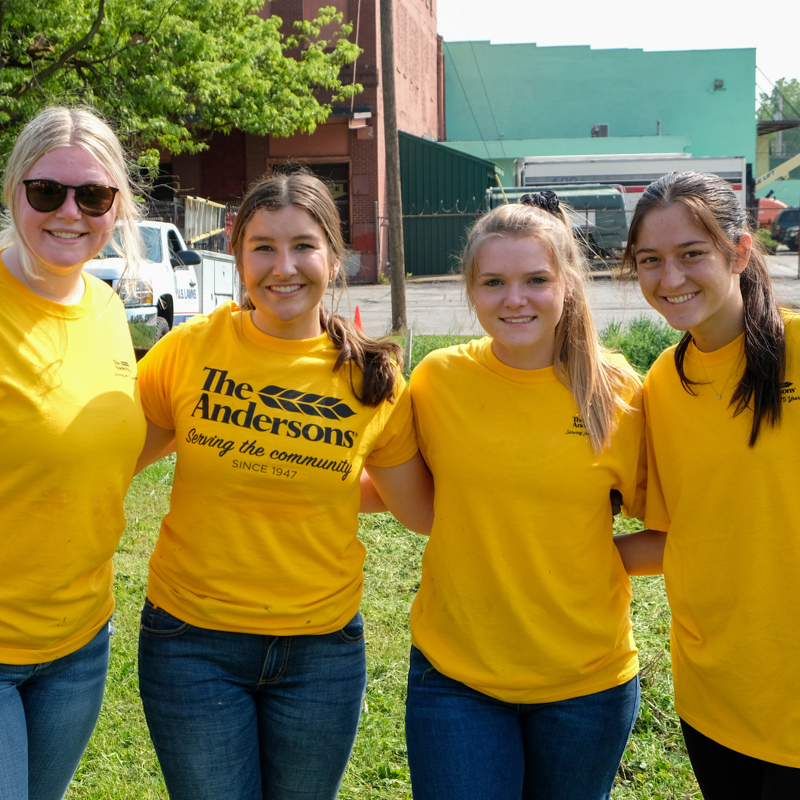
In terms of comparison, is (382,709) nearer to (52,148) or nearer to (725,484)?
(725,484)

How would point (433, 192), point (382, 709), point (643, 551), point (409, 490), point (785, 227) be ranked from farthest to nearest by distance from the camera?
point (785, 227)
point (433, 192)
point (382, 709)
point (409, 490)
point (643, 551)

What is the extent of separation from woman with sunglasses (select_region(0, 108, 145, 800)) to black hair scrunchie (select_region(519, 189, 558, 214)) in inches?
49.0

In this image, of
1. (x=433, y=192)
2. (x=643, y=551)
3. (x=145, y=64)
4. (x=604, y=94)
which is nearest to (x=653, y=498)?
(x=643, y=551)

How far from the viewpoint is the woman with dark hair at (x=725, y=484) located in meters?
2.09

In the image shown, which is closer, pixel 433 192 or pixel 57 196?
pixel 57 196

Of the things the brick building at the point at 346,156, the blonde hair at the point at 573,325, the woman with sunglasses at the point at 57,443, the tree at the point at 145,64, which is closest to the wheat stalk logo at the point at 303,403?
the woman with sunglasses at the point at 57,443

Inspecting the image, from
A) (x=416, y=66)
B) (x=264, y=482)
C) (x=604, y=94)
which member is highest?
(x=604, y=94)

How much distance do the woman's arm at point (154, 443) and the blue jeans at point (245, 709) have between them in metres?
0.48

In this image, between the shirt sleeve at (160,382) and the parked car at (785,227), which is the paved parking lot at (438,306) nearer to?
the parked car at (785,227)

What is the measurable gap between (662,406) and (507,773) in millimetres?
1075

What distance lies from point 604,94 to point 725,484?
43.2 meters

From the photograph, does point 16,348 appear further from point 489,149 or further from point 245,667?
point 489,149

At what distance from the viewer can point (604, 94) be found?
41.4m

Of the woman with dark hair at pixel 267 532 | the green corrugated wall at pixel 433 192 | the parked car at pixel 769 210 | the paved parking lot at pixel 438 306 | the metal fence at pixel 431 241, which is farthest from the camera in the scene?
the parked car at pixel 769 210
